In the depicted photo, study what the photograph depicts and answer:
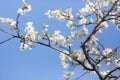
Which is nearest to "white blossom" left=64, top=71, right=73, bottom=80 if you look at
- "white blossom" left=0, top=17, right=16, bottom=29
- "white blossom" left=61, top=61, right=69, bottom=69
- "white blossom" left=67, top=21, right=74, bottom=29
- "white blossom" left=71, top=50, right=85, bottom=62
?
"white blossom" left=61, top=61, right=69, bottom=69

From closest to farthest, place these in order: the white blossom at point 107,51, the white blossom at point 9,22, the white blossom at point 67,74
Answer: the white blossom at point 9,22 < the white blossom at point 107,51 < the white blossom at point 67,74

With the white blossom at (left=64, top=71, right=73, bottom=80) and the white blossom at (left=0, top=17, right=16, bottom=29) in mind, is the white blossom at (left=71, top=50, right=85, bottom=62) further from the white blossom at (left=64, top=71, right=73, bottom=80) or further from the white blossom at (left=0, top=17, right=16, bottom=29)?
the white blossom at (left=0, top=17, right=16, bottom=29)

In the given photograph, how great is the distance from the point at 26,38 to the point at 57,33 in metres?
0.96

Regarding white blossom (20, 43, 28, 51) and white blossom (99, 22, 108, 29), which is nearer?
white blossom (20, 43, 28, 51)

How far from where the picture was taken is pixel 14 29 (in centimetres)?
1250

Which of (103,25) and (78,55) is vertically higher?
(103,25)

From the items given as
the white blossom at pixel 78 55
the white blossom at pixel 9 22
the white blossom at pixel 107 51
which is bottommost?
the white blossom at pixel 78 55

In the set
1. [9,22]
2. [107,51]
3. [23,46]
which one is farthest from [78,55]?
[9,22]

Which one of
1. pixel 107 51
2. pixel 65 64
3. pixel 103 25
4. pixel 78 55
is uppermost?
pixel 103 25

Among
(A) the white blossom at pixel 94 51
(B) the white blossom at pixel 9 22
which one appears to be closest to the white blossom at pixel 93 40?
(A) the white blossom at pixel 94 51

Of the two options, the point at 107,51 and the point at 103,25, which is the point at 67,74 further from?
the point at 103,25

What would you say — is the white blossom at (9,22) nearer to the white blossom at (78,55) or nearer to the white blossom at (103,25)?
the white blossom at (78,55)

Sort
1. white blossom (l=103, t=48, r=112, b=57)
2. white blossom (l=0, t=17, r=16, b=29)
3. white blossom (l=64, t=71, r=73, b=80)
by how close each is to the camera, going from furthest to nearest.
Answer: white blossom (l=64, t=71, r=73, b=80) < white blossom (l=103, t=48, r=112, b=57) < white blossom (l=0, t=17, r=16, b=29)

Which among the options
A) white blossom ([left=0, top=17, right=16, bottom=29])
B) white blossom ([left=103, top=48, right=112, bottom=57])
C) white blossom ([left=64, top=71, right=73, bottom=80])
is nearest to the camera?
white blossom ([left=0, top=17, right=16, bottom=29])
